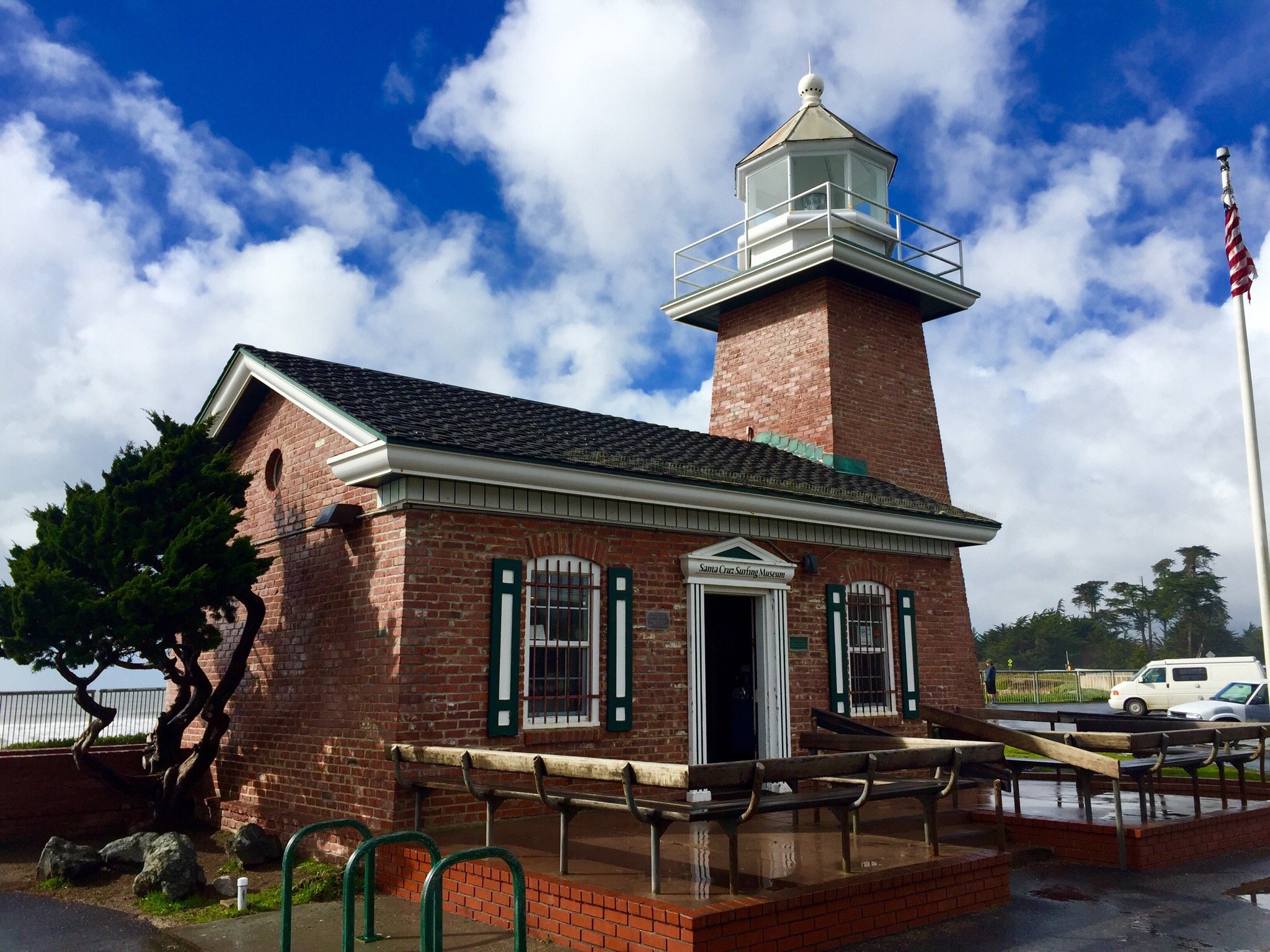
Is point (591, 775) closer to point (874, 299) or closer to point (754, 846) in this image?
point (754, 846)

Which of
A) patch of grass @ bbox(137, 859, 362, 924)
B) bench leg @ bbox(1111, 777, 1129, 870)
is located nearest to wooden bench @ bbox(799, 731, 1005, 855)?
bench leg @ bbox(1111, 777, 1129, 870)

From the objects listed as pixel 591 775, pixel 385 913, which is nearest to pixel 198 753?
pixel 385 913

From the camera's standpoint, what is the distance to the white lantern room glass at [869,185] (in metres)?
17.9

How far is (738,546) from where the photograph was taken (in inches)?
434

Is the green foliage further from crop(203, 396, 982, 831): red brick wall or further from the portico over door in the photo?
the portico over door

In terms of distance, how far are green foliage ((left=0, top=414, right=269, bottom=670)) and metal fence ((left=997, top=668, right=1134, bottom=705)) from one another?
3455cm

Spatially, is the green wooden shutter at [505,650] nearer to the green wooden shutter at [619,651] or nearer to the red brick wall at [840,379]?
the green wooden shutter at [619,651]

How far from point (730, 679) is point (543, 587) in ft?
12.3

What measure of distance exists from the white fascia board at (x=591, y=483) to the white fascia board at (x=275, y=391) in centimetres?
20

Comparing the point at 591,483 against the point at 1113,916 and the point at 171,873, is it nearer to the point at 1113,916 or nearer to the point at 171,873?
the point at 171,873

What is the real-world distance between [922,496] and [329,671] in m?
9.27

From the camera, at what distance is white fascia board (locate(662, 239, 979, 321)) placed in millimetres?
15891

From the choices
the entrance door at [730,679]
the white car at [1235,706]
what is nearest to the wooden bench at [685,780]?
the entrance door at [730,679]

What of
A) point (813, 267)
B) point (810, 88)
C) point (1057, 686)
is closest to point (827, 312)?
point (813, 267)
